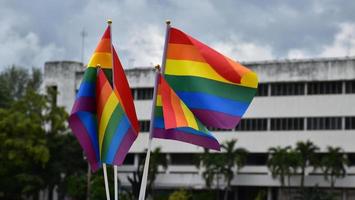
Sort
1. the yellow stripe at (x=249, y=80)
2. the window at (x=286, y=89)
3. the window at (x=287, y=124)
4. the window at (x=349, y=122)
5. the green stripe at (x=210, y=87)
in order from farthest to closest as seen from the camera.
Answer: the window at (x=286, y=89), the window at (x=287, y=124), the window at (x=349, y=122), the yellow stripe at (x=249, y=80), the green stripe at (x=210, y=87)

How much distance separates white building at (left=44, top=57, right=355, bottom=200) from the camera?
5772cm

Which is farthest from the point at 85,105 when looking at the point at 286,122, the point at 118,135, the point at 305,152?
the point at 286,122

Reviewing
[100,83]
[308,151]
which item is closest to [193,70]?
[100,83]

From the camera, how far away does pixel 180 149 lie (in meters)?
63.0

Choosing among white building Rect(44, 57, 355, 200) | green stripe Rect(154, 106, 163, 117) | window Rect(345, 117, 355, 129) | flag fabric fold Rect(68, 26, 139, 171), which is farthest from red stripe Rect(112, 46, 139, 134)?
window Rect(345, 117, 355, 129)

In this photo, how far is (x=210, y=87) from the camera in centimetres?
1764

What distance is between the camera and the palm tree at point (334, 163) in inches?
2189

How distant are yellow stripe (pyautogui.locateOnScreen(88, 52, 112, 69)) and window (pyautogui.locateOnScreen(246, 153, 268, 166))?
43.3 m

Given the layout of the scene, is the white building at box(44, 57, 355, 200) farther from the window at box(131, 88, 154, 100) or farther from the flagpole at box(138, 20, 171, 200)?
the flagpole at box(138, 20, 171, 200)

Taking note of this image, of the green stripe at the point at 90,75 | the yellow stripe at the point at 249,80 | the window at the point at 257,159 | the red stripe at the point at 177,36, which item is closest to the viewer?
the red stripe at the point at 177,36

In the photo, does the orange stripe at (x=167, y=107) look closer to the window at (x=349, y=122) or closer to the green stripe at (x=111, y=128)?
the green stripe at (x=111, y=128)

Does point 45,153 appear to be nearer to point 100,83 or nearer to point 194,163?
point 194,163

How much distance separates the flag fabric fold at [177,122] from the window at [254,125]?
43098 mm

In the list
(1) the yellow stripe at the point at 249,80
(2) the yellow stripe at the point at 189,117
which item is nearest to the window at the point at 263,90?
(1) the yellow stripe at the point at 249,80
